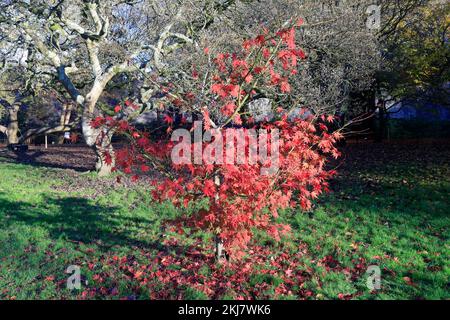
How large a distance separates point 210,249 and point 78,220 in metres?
3.07

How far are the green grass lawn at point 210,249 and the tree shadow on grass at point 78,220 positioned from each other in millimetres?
19

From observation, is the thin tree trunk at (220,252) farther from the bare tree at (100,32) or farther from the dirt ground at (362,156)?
the dirt ground at (362,156)

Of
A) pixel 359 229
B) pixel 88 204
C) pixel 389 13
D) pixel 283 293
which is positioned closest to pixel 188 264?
pixel 283 293

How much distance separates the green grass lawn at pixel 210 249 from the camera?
15.2ft

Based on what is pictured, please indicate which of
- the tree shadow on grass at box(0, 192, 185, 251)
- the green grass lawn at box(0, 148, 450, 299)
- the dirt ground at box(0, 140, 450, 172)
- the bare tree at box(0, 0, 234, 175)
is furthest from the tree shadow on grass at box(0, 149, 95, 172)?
the tree shadow on grass at box(0, 192, 185, 251)

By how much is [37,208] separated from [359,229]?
6.70 m

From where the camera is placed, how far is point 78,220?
7414 millimetres

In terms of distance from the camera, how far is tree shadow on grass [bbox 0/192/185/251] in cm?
641

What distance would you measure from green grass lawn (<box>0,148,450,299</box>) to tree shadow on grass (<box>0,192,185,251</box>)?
2 centimetres

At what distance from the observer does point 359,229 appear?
6.68 metres

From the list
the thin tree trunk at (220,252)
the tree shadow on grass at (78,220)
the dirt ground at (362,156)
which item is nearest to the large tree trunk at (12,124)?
the dirt ground at (362,156)

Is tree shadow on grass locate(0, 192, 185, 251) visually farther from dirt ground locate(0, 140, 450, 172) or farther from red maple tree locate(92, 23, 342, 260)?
dirt ground locate(0, 140, 450, 172)

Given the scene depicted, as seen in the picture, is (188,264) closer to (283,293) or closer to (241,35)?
(283,293)

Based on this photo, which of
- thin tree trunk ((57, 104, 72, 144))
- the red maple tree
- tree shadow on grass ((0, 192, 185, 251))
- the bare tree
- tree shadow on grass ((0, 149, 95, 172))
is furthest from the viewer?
thin tree trunk ((57, 104, 72, 144))
